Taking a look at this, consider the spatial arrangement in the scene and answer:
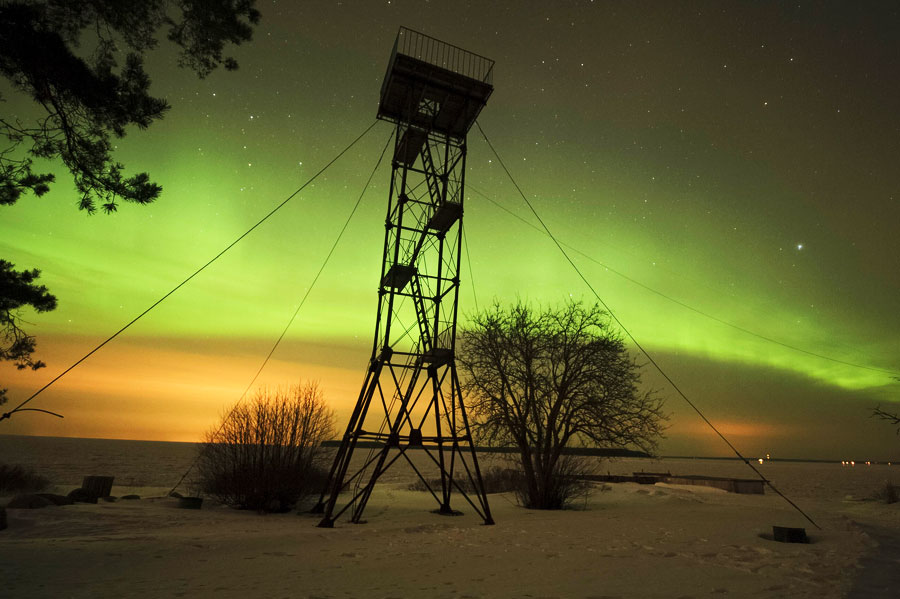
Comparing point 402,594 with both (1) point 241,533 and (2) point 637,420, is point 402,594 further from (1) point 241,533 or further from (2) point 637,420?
(2) point 637,420

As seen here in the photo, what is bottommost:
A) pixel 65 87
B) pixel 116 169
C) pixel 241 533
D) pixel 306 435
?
pixel 241 533

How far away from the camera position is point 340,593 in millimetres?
7160

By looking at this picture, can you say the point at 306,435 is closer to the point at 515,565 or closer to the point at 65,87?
the point at 515,565

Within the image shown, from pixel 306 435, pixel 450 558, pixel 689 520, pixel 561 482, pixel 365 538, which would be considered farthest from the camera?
pixel 306 435

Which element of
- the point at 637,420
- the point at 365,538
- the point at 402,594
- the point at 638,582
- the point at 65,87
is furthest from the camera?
the point at 637,420

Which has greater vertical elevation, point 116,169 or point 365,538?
point 116,169

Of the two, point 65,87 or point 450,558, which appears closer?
point 65,87

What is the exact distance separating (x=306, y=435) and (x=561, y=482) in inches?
463

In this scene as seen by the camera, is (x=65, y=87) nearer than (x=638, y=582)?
No

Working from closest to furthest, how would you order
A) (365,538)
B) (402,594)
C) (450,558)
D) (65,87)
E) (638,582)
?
(402,594) → (638,582) → (65,87) → (450,558) → (365,538)

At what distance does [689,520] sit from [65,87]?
66.3 feet

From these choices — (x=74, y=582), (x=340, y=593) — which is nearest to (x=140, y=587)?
(x=74, y=582)

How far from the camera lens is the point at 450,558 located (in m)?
9.89

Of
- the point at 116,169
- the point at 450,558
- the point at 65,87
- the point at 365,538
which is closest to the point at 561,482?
the point at 365,538
